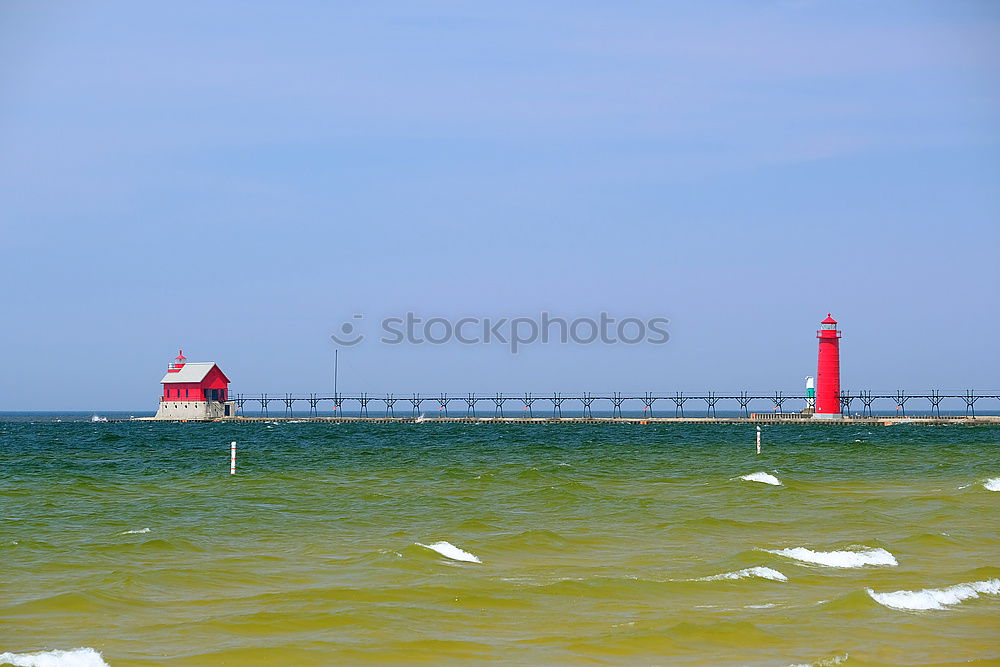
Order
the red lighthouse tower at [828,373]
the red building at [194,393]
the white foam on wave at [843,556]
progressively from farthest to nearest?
the red building at [194,393] → the red lighthouse tower at [828,373] → the white foam on wave at [843,556]

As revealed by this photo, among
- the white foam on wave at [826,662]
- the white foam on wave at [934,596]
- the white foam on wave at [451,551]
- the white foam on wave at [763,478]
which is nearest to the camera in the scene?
the white foam on wave at [826,662]

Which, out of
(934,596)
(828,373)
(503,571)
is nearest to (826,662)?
(934,596)

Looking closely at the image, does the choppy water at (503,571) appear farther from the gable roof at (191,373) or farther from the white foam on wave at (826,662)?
the gable roof at (191,373)

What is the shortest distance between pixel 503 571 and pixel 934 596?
21.0 feet

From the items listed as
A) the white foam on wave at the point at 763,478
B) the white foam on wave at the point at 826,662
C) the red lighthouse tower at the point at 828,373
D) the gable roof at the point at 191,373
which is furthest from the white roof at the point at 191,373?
the white foam on wave at the point at 826,662

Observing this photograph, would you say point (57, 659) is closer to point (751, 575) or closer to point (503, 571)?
point (503, 571)

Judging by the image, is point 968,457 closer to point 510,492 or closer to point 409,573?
point 510,492

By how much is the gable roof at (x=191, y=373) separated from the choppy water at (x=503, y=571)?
80915 mm

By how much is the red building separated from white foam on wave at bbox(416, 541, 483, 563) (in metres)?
97.0

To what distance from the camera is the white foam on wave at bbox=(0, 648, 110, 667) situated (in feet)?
37.0

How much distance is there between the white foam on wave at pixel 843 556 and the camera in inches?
678

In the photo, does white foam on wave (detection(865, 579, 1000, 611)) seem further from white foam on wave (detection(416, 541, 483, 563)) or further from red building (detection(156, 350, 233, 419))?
red building (detection(156, 350, 233, 419))

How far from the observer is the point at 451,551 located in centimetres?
1825

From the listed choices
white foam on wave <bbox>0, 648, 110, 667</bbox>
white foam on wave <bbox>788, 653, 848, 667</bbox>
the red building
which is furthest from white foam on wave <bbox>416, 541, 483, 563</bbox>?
the red building
